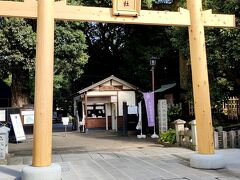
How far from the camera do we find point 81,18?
8273 millimetres

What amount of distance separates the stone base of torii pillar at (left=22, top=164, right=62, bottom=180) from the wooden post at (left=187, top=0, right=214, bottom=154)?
3.79 metres

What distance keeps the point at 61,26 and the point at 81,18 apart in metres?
13.0

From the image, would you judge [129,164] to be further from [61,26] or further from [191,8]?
[61,26]

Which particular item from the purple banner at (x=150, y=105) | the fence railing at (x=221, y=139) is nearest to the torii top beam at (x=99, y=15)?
the fence railing at (x=221, y=139)

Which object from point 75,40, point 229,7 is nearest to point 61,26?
point 75,40

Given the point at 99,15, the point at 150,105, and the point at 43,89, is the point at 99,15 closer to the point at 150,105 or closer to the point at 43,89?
the point at 43,89

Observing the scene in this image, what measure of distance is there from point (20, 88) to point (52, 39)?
16.7 metres

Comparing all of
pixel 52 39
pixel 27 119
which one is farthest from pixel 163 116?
pixel 52 39

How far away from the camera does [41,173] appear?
274 inches

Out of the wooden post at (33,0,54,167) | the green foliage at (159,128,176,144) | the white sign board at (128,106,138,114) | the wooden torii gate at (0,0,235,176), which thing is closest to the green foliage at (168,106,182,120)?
the white sign board at (128,106,138,114)

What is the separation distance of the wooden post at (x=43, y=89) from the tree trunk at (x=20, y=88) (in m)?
15.3

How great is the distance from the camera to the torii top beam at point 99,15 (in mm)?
7750

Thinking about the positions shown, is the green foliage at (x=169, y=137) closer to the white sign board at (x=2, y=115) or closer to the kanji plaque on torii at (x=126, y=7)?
the kanji plaque on torii at (x=126, y=7)

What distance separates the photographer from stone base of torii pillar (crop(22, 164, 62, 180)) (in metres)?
6.95
